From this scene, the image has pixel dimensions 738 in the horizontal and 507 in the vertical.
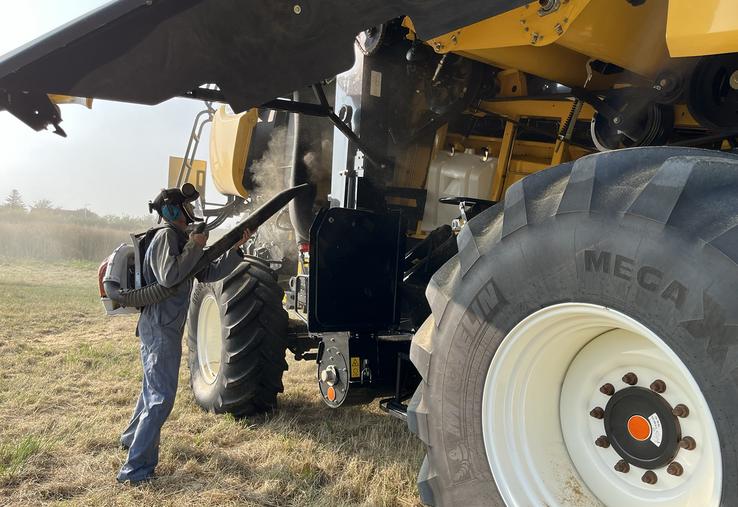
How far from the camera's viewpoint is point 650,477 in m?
1.88

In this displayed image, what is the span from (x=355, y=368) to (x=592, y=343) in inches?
64.1

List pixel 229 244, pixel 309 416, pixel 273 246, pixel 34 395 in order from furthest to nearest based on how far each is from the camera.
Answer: pixel 273 246
pixel 34 395
pixel 309 416
pixel 229 244

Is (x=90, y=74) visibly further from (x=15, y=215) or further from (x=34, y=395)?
(x=15, y=215)

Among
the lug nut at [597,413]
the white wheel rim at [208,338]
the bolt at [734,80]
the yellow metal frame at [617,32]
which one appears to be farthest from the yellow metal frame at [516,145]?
the white wheel rim at [208,338]

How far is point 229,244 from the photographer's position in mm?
3805

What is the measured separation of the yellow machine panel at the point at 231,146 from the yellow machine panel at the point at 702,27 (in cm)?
416

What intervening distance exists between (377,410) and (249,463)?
1346mm

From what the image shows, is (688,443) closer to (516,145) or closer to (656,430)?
(656,430)

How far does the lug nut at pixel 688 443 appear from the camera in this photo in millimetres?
1762

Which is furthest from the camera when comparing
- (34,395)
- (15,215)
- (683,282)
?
(15,215)

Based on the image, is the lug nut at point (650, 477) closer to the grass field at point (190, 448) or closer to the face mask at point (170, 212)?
the grass field at point (190, 448)

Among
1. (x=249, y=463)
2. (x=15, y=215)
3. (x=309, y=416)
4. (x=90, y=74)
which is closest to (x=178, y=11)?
(x=90, y=74)

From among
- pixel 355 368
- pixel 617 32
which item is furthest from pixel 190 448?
pixel 617 32

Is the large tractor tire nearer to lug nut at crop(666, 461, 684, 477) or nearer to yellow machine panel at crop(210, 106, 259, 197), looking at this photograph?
lug nut at crop(666, 461, 684, 477)
